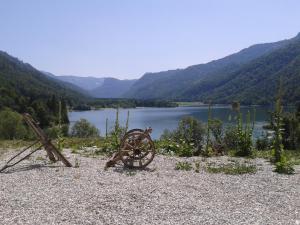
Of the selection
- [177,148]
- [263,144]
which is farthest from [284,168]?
[263,144]

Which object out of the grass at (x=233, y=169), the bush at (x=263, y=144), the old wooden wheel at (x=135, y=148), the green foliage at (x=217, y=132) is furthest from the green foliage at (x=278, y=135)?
the bush at (x=263, y=144)

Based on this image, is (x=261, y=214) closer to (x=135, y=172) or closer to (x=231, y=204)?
(x=231, y=204)

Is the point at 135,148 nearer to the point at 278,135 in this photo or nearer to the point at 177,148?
the point at 177,148

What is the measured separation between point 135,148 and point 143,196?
4.99 meters

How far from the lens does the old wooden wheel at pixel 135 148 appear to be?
1638 cm

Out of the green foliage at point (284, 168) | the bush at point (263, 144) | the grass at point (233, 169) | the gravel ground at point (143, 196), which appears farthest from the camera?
the bush at point (263, 144)

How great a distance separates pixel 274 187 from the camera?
13375mm

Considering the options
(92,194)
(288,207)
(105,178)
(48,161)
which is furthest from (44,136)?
(288,207)

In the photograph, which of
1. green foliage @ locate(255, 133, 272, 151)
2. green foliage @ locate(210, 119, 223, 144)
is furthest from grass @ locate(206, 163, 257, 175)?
green foliage @ locate(255, 133, 272, 151)

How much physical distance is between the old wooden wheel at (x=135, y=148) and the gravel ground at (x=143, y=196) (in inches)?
19.1

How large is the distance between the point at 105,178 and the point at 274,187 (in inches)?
217

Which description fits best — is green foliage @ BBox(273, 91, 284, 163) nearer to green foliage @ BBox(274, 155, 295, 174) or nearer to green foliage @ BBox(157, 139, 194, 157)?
green foliage @ BBox(274, 155, 295, 174)

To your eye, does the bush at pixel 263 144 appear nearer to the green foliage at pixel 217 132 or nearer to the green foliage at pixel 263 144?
the green foliage at pixel 263 144

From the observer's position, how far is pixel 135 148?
1644cm
